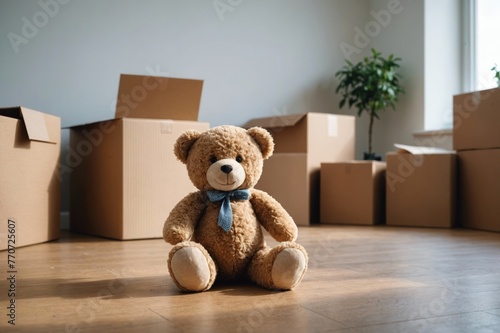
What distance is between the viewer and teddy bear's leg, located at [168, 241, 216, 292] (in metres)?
1.18

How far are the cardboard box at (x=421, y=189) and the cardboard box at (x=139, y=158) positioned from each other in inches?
43.0

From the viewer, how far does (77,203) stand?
2.57 meters

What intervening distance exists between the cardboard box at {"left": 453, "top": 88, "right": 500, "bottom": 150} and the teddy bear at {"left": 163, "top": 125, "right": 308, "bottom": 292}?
1592 mm

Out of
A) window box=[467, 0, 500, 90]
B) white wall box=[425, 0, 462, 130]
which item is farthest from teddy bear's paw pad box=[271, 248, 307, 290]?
window box=[467, 0, 500, 90]

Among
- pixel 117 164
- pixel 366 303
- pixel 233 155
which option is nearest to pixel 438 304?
pixel 366 303

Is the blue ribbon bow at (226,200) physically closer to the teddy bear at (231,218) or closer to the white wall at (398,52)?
the teddy bear at (231,218)

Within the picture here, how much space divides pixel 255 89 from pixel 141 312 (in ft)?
8.00

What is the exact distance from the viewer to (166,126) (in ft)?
7.43

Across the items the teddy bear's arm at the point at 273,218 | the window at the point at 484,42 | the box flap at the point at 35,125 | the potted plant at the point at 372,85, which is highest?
the window at the point at 484,42

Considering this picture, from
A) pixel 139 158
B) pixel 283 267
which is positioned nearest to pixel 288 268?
pixel 283 267

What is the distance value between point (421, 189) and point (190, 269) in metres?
1.88

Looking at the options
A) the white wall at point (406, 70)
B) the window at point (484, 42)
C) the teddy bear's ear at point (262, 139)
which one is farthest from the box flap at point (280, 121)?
the teddy bear's ear at point (262, 139)

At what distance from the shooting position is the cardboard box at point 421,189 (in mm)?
2713

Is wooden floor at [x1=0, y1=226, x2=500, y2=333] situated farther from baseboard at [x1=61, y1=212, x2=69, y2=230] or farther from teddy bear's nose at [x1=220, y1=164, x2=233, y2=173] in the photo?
baseboard at [x1=61, y1=212, x2=69, y2=230]
